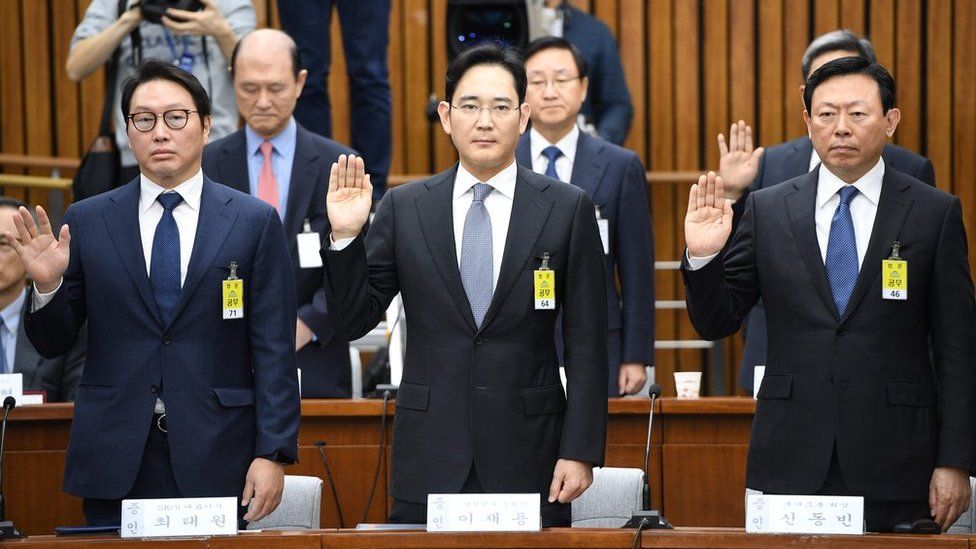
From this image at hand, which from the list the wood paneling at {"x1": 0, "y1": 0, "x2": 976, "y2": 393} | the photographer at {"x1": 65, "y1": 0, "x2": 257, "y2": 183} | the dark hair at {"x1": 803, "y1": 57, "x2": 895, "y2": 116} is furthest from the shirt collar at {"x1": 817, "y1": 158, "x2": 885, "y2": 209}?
the wood paneling at {"x1": 0, "y1": 0, "x2": 976, "y2": 393}

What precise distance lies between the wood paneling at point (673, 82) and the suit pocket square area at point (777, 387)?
3473 mm

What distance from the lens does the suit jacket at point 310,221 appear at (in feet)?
13.0

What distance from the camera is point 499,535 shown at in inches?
93.7

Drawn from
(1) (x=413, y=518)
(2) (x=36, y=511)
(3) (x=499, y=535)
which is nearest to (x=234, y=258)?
(1) (x=413, y=518)

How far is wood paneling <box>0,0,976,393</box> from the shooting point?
634 cm

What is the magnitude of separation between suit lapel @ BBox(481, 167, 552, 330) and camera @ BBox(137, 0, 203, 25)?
213 centimetres

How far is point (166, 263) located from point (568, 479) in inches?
37.6

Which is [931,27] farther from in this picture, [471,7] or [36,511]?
[36,511]

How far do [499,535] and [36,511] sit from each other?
180cm

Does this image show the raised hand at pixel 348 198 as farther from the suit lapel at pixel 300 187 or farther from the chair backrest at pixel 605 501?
the suit lapel at pixel 300 187

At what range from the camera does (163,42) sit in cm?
480

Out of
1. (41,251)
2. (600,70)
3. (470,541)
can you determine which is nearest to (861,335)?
(470,541)

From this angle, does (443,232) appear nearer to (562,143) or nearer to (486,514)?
(486,514)

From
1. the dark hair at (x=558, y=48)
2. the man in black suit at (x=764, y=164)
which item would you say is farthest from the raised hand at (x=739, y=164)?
the dark hair at (x=558, y=48)
